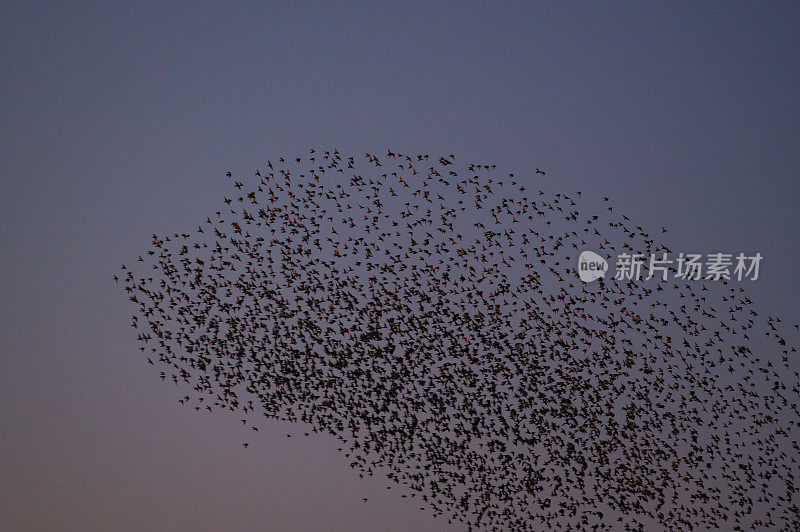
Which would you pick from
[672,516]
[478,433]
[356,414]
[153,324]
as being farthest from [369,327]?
[672,516]

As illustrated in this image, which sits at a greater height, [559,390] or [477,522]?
[559,390]

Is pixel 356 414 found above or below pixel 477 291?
below

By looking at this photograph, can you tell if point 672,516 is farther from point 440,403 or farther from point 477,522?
point 440,403

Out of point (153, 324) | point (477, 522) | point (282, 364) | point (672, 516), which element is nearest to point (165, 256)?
point (153, 324)

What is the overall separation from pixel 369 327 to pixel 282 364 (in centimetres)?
200

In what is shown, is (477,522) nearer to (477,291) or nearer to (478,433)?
(478,433)

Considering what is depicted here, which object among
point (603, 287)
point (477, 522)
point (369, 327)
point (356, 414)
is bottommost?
point (477, 522)

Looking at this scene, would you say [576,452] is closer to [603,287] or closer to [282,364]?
[603,287]

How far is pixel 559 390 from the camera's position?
20.2 meters

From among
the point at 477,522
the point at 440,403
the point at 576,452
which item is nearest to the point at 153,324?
the point at 440,403

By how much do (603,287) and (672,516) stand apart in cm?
511

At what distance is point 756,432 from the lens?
20391mm

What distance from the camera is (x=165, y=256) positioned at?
65.7ft

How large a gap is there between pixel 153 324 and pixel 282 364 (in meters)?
2.83
